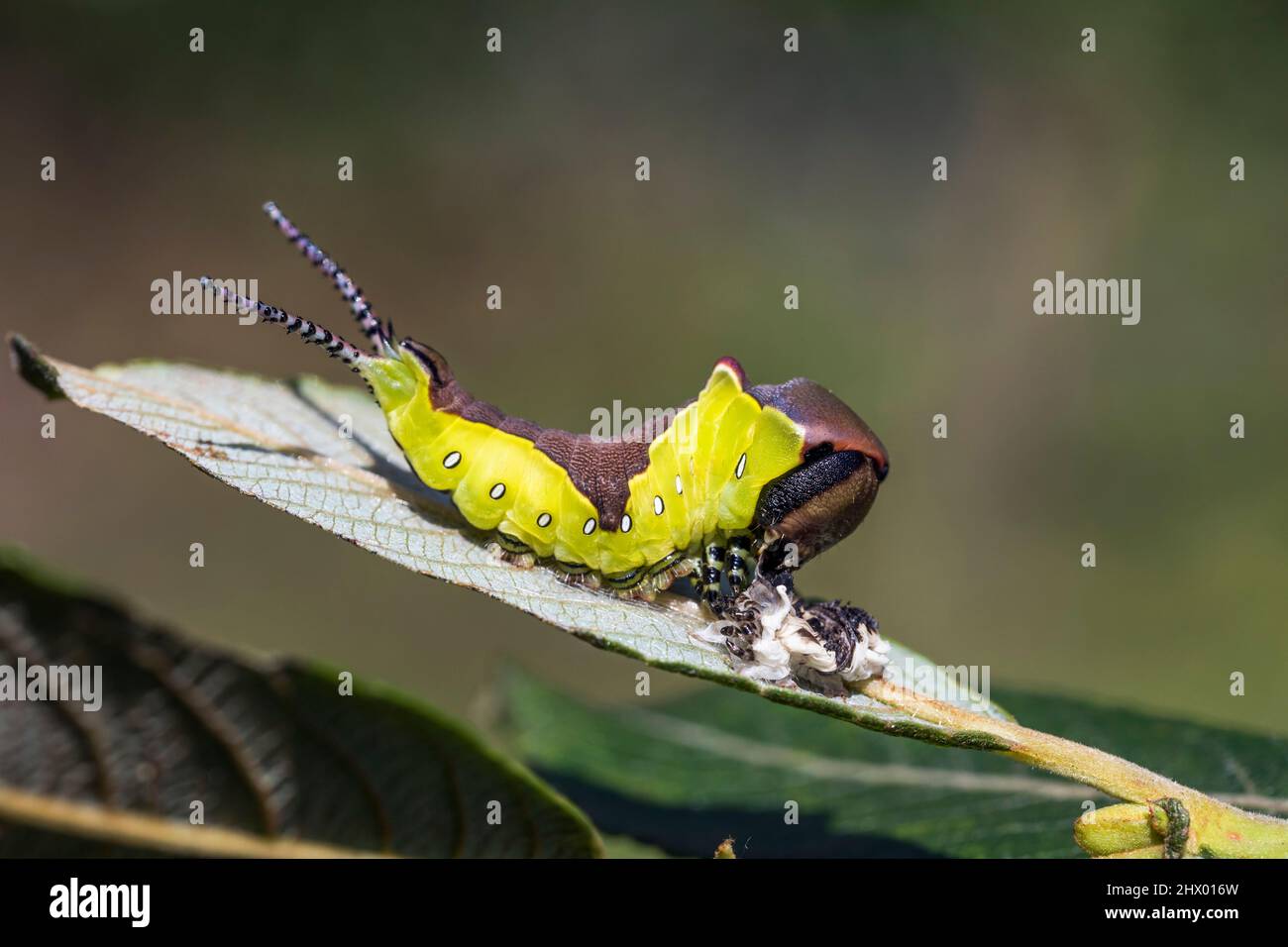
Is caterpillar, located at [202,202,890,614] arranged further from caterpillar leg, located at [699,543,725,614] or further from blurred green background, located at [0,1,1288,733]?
blurred green background, located at [0,1,1288,733]

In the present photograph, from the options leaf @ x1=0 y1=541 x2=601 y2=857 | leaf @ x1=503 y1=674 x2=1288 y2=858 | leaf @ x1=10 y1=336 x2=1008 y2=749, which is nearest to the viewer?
leaf @ x1=0 y1=541 x2=601 y2=857

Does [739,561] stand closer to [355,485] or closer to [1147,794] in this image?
[355,485]

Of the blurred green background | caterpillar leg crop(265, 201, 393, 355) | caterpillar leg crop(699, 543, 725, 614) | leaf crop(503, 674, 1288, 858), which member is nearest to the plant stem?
leaf crop(503, 674, 1288, 858)

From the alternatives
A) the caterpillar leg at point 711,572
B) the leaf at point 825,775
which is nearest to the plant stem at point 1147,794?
the leaf at point 825,775

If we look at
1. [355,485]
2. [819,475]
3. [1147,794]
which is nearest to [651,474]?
[819,475]

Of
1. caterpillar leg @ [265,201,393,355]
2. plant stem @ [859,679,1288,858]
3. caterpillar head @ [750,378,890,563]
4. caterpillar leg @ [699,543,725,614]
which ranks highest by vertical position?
caterpillar leg @ [265,201,393,355]

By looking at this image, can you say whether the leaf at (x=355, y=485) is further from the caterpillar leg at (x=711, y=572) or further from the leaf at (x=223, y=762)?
the leaf at (x=223, y=762)
